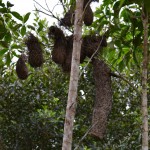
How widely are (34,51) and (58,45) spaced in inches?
7.6

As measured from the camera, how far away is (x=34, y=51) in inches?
87.1

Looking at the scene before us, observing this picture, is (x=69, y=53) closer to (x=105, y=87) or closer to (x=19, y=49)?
(x=105, y=87)

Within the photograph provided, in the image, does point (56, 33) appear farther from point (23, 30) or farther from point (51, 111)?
point (51, 111)

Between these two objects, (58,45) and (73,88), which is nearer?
(73,88)

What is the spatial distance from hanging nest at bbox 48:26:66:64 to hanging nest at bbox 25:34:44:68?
0.39ft

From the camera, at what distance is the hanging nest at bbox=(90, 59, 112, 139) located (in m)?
2.02

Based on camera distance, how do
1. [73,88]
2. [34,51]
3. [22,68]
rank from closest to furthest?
[73,88]
[34,51]
[22,68]

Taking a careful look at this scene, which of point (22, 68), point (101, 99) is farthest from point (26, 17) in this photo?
point (101, 99)

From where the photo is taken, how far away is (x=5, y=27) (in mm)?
2592

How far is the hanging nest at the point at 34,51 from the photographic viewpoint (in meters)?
2.20

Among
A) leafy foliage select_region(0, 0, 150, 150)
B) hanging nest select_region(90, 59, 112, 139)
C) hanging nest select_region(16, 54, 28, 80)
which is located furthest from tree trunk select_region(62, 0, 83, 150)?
leafy foliage select_region(0, 0, 150, 150)

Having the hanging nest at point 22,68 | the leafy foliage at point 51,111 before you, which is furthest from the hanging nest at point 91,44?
the leafy foliage at point 51,111

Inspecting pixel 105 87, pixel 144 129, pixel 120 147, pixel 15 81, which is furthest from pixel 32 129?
pixel 144 129

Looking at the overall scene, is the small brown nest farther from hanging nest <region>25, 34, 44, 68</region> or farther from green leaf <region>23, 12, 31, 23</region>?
green leaf <region>23, 12, 31, 23</region>
